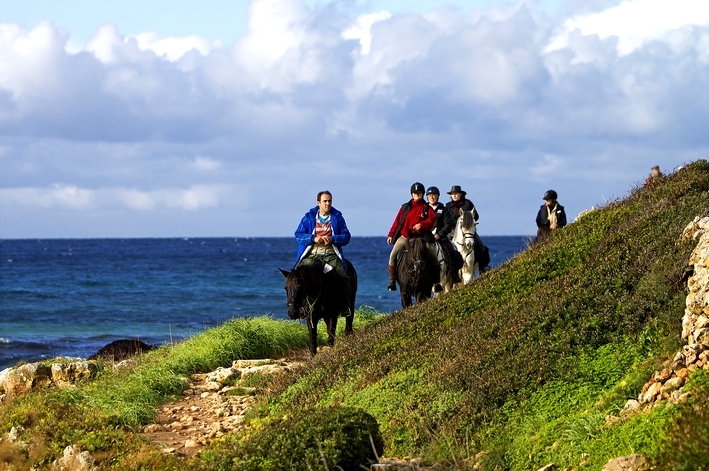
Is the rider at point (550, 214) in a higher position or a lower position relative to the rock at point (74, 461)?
higher

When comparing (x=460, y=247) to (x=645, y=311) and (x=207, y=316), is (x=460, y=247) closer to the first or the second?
(x=645, y=311)

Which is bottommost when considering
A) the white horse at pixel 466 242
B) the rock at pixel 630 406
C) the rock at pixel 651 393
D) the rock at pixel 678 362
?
the rock at pixel 630 406

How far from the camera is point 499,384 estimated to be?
33.4 ft

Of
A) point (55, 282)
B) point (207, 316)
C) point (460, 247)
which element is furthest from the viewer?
point (55, 282)

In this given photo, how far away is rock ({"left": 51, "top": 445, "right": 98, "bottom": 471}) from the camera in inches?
400

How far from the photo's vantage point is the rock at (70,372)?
1509cm

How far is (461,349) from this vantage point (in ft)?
37.5

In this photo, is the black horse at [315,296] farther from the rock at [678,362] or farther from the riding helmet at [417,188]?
the rock at [678,362]

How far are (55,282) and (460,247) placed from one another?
47.2 metres

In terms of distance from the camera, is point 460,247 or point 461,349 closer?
point 461,349

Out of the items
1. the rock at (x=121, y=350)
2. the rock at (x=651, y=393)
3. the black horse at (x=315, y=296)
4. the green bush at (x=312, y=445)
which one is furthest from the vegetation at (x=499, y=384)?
the rock at (x=121, y=350)

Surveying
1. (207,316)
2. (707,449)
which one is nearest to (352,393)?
(707,449)

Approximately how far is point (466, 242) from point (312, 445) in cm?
1123

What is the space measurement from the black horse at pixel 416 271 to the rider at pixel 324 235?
69.7 inches
